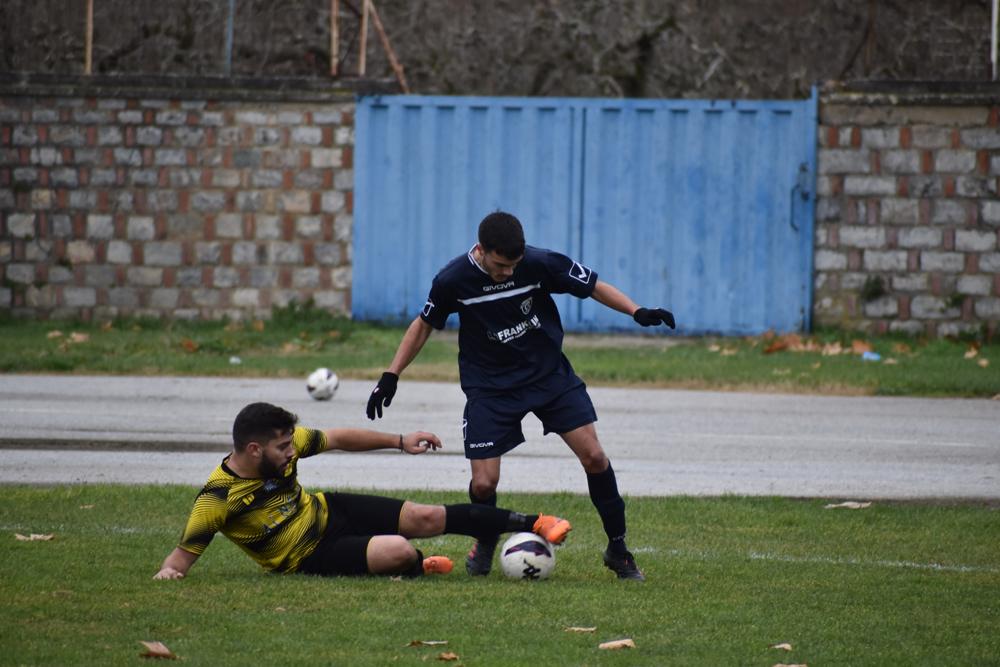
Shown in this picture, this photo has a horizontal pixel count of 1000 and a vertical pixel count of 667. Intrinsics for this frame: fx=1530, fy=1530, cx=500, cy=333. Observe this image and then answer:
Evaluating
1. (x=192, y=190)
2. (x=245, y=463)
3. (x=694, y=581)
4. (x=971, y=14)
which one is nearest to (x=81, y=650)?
(x=245, y=463)

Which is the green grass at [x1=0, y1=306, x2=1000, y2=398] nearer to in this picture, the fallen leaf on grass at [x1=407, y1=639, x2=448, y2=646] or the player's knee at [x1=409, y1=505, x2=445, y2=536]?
the player's knee at [x1=409, y1=505, x2=445, y2=536]

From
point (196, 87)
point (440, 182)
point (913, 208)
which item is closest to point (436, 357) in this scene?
point (440, 182)

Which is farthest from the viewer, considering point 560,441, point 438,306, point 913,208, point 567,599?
point 913,208

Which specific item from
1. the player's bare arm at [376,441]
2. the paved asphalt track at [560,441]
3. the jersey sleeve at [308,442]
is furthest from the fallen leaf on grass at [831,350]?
the jersey sleeve at [308,442]

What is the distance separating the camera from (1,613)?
604 cm

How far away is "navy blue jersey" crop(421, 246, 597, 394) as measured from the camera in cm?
730

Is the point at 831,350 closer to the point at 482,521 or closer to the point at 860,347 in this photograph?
the point at 860,347

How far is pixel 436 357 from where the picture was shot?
1736 centimetres

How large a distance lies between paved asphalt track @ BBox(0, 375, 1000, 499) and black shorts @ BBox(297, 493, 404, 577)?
2.48 meters

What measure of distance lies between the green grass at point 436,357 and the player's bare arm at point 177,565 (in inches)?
361

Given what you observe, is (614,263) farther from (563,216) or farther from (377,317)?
(377,317)

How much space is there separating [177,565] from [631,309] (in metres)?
2.39

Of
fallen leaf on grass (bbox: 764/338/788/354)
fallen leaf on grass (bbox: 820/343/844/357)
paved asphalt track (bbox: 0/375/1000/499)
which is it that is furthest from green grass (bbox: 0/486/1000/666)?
fallen leaf on grass (bbox: 764/338/788/354)

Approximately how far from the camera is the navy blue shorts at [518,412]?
284 inches
